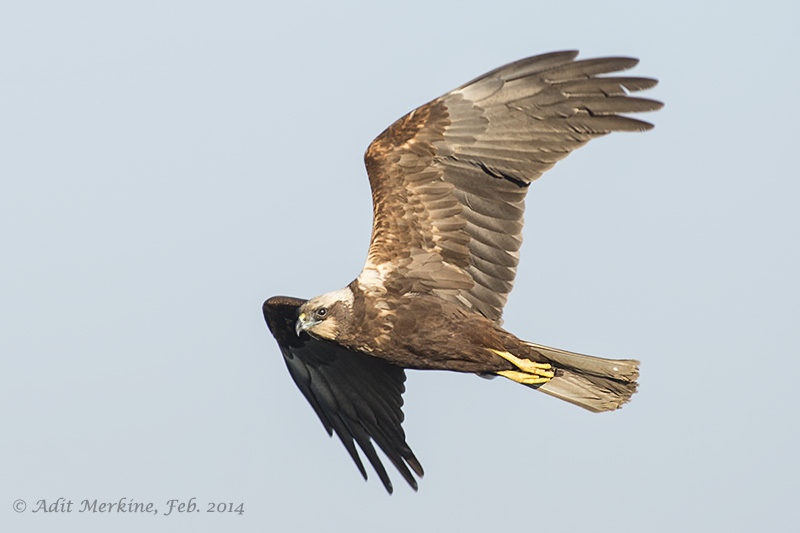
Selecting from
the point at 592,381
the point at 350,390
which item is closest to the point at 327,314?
the point at 350,390

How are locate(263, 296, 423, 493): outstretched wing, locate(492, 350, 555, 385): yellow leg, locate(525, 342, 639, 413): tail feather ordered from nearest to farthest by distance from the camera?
locate(492, 350, 555, 385): yellow leg, locate(525, 342, 639, 413): tail feather, locate(263, 296, 423, 493): outstretched wing

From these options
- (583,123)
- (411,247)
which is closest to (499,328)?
(411,247)

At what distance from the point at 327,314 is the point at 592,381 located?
269 centimetres

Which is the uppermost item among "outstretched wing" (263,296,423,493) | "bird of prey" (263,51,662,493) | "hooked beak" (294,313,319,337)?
"bird of prey" (263,51,662,493)

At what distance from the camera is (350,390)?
1368 centimetres

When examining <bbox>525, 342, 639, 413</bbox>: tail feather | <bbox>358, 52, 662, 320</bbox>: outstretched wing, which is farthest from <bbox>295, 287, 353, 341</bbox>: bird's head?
<bbox>525, 342, 639, 413</bbox>: tail feather

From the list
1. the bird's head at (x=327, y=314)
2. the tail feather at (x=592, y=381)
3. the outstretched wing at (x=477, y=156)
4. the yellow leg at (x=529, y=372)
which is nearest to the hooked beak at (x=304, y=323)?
the bird's head at (x=327, y=314)

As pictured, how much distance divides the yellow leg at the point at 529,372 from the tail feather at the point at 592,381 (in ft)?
0.39

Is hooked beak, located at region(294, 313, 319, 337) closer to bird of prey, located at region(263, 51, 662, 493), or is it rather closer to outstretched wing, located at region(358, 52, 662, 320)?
bird of prey, located at region(263, 51, 662, 493)

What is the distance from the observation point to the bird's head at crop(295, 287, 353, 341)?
11.6 meters

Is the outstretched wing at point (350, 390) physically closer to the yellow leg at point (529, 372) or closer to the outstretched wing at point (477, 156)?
the yellow leg at point (529, 372)

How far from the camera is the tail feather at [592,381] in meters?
12.0

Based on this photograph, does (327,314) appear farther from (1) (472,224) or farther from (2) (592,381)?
(2) (592,381)

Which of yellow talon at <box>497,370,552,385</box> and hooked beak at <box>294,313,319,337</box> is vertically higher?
hooked beak at <box>294,313,319,337</box>
